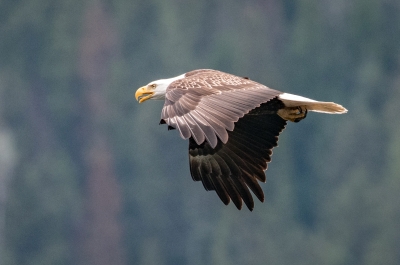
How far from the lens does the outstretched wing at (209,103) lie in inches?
241

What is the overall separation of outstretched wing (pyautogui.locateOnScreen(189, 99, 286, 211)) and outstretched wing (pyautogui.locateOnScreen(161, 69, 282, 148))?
586mm

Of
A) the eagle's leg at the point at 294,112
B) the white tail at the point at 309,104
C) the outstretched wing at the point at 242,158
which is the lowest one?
the outstretched wing at the point at 242,158

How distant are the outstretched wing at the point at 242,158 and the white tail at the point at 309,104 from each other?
15 cm

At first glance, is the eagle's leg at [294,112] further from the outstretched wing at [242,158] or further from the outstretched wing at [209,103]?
the outstretched wing at [209,103]

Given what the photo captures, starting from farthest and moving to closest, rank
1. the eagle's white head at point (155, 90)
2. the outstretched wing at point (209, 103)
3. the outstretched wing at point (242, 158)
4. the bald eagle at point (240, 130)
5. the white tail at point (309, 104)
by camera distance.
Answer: the eagle's white head at point (155, 90) < the outstretched wing at point (242, 158) < the white tail at point (309, 104) < the bald eagle at point (240, 130) < the outstretched wing at point (209, 103)

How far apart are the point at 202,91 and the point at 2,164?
13.0 m

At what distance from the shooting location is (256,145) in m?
7.78

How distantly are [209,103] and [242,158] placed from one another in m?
1.36

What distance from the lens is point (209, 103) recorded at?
6598mm

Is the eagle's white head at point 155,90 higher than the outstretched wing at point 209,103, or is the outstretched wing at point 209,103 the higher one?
the eagle's white head at point 155,90

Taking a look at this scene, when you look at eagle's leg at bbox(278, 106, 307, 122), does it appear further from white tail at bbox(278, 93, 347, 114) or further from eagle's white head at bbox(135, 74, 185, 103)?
eagle's white head at bbox(135, 74, 185, 103)

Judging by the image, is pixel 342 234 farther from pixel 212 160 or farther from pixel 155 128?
pixel 212 160

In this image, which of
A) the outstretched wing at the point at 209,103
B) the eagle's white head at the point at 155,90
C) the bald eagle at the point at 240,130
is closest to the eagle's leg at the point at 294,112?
the bald eagle at the point at 240,130

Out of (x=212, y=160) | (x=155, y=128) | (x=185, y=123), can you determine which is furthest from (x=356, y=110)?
(x=185, y=123)
